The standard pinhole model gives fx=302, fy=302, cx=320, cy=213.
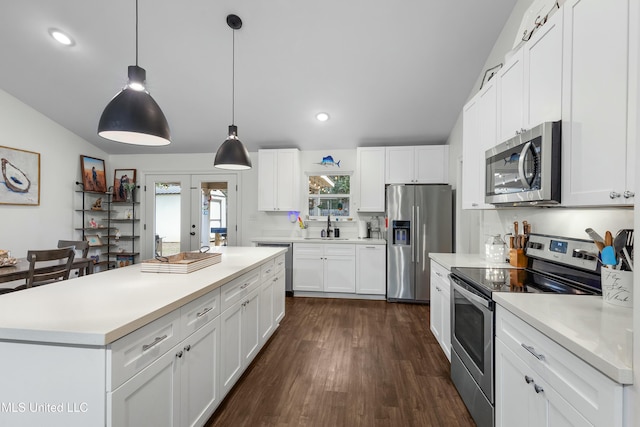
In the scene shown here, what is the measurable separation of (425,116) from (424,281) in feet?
7.49

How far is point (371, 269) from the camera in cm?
443

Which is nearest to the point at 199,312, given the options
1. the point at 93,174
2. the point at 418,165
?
the point at 418,165

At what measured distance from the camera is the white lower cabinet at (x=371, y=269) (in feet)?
14.5

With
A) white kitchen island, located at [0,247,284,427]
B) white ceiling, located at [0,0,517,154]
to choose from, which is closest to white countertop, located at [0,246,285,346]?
white kitchen island, located at [0,247,284,427]

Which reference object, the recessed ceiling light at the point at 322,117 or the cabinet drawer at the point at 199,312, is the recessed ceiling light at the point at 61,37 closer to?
the recessed ceiling light at the point at 322,117

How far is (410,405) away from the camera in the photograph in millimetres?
2014

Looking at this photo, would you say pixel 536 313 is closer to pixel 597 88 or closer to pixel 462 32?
pixel 597 88

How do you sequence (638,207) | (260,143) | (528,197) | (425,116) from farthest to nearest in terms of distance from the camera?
(260,143) → (425,116) → (528,197) → (638,207)

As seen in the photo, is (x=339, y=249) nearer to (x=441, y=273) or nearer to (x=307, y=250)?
(x=307, y=250)

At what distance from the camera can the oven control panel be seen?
155cm

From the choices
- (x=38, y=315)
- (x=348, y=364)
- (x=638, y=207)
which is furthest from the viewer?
(x=348, y=364)

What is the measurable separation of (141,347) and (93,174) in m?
5.28

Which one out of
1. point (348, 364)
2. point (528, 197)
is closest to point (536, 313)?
point (528, 197)

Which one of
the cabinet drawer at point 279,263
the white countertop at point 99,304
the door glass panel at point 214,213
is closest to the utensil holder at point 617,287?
the white countertop at point 99,304
